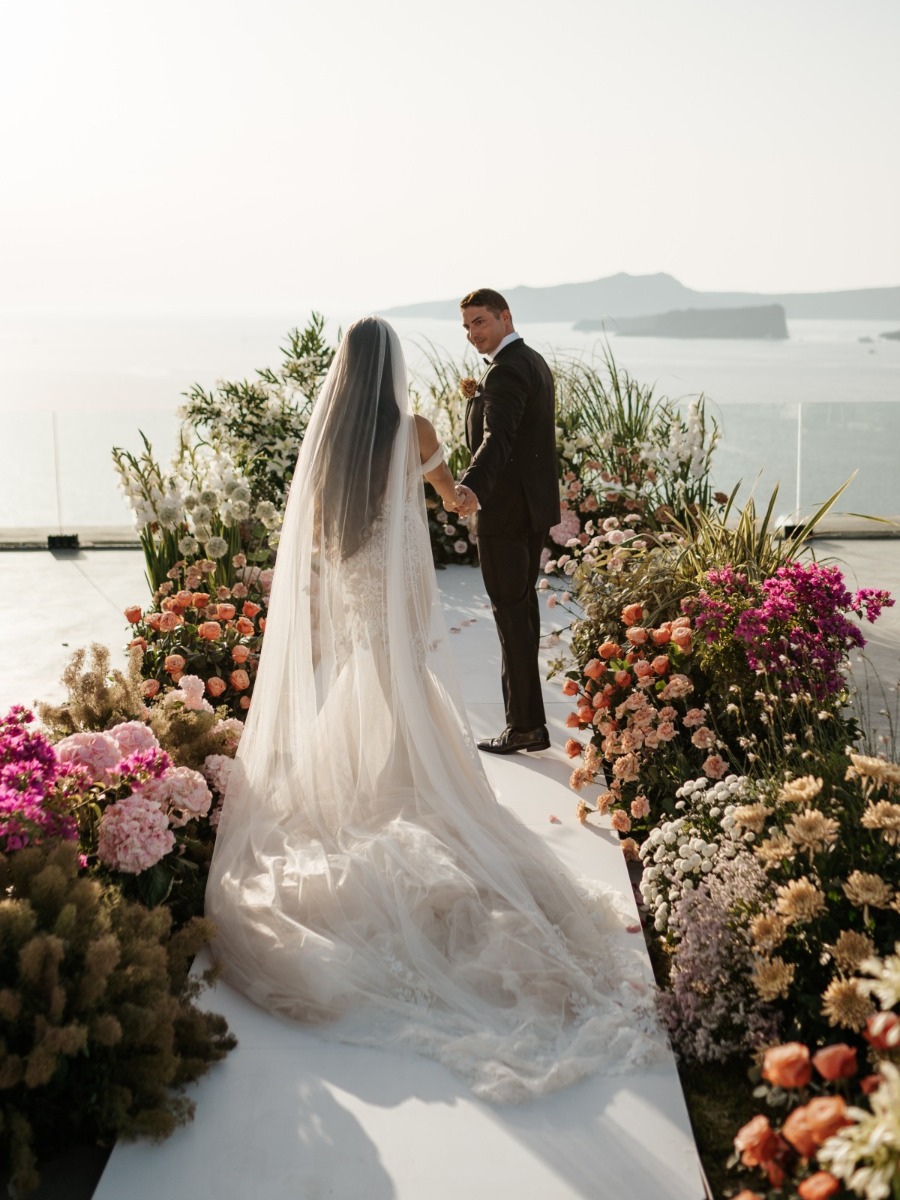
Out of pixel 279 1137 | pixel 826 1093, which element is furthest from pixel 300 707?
pixel 826 1093

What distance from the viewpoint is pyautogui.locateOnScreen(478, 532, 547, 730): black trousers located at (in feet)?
15.0

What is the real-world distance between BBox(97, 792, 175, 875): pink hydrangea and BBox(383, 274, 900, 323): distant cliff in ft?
37.5

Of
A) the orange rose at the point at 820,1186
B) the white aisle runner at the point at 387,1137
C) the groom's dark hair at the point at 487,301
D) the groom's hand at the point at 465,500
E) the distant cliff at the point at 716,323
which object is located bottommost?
the white aisle runner at the point at 387,1137

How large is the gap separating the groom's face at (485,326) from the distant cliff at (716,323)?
59.5 feet

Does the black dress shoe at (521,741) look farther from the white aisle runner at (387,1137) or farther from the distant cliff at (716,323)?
the distant cliff at (716,323)

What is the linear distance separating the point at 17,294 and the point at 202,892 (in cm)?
4732

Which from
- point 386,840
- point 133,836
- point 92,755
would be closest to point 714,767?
point 386,840

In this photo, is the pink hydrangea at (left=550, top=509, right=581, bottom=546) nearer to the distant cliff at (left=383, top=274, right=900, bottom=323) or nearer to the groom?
the groom

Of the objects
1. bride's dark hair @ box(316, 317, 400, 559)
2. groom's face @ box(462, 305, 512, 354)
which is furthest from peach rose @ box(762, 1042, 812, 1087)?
groom's face @ box(462, 305, 512, 354)

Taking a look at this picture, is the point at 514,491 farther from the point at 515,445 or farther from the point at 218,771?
the point at 218,771

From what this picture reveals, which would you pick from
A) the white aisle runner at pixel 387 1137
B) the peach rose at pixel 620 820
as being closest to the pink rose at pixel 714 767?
the peach rose at pixel 620 820

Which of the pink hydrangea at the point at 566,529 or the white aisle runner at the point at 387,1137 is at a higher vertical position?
the pink hydrangea at the point at 566,529

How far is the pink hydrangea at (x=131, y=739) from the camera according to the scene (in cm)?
313

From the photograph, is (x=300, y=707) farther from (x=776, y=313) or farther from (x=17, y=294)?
(x=17, y=294)
